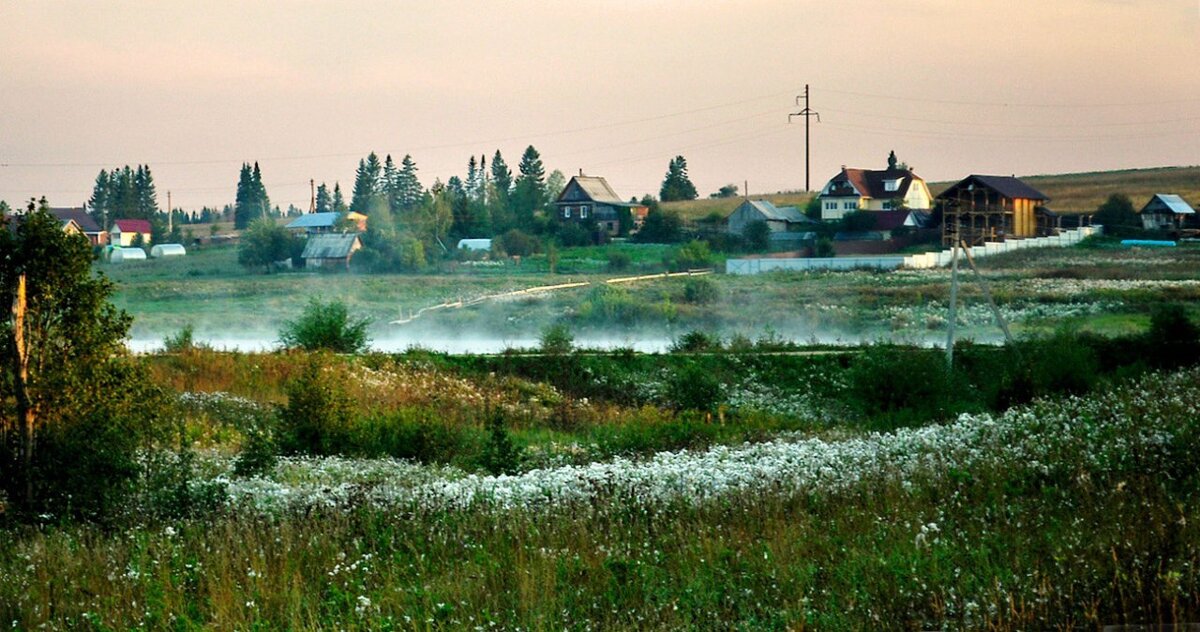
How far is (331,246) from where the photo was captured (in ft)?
245

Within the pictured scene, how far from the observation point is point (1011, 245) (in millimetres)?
55031

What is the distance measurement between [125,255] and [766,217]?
1655 inches

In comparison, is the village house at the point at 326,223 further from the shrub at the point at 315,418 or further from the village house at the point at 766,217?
the shrub at the point at 315,418

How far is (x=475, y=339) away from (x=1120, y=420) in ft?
127

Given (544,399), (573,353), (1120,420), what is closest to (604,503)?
(1120,420)

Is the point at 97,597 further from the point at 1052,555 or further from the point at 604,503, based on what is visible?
the point at 1052,555

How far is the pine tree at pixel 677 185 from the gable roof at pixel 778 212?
668 inches

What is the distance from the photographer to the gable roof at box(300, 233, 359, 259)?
73.4m

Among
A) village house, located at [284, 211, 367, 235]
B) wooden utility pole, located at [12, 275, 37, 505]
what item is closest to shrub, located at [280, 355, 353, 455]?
wooden utility pole, located at [12, 275, 37, 505]

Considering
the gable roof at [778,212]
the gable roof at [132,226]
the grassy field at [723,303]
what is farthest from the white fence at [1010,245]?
the gable roof at [132,226]

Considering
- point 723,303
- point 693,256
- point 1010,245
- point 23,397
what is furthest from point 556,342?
point 693,256

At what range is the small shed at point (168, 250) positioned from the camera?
261ft

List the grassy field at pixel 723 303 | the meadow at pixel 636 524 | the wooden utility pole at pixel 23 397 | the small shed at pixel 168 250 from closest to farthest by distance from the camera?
the meadow at pixel 636 524 → the wooden utility pole at pixel 23 397 → the grassy field at pixel 723 303 → the small shed at pixel 168 250

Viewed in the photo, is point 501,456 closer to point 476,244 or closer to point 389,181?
point 476,244
